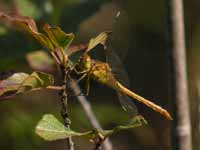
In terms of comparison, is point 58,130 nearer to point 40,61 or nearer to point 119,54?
point 119,54

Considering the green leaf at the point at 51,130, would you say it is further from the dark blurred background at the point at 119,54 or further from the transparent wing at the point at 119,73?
the dark blurred background at the point at 119,54

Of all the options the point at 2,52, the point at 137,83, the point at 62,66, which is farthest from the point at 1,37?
the point at 137,83

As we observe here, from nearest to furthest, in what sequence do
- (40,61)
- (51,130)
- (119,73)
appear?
(51,130) → (119,73) → (40,61)

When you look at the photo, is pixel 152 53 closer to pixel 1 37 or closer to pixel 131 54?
pixel 131 54

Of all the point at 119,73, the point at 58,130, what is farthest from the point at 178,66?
the point at 58,130

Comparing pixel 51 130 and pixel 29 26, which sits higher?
pixel 29 26

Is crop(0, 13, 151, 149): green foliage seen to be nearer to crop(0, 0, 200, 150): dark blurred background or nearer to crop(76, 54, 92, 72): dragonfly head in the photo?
crop(76, 54, 92, 72): dragonfly head

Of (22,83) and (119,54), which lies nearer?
(22,83)

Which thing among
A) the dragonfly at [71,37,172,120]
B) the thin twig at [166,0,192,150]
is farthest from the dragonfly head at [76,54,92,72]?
the thin twig at [166,0,192,150]
